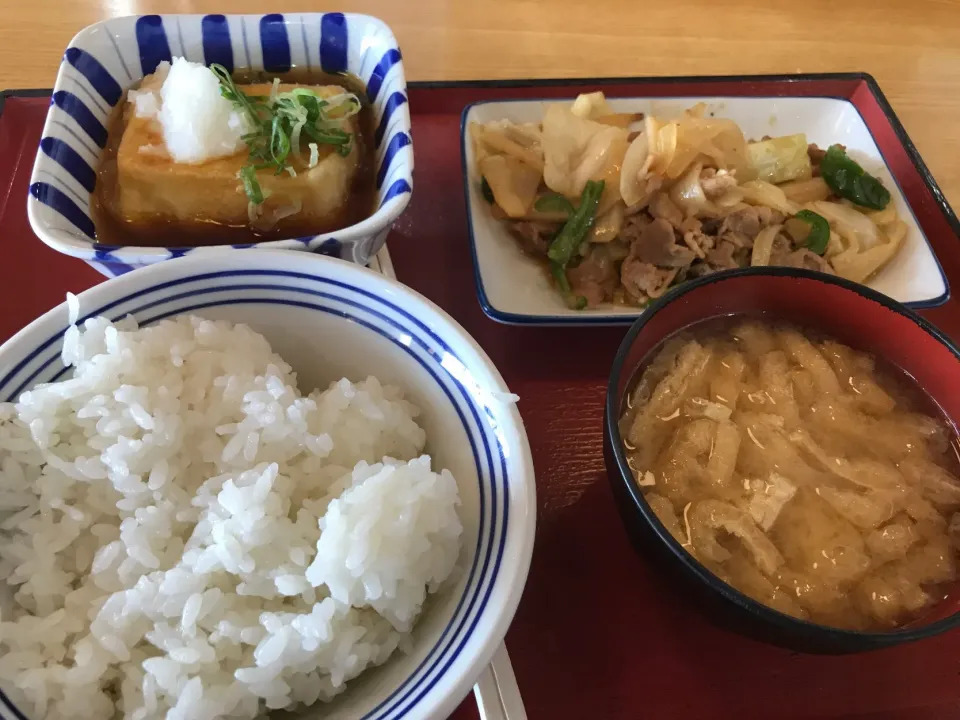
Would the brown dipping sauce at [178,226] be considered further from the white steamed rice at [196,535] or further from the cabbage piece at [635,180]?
the cabbage piece at [635,180]

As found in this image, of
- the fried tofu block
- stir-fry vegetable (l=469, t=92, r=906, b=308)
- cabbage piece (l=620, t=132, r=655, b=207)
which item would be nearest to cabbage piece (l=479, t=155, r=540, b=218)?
stir-fry vegetable (l=469, t=92, r=906, b=308)

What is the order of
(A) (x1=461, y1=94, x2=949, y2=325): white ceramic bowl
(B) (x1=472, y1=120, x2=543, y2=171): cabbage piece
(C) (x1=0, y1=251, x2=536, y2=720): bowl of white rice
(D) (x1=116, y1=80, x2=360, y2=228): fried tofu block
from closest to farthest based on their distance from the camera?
(C) (x1=0, y1=251, x2=536, y2=720): bowl of white rice, (D) (x1=116, y1=80, x2=360, y2=228): fried tofu block, (A) (x1=461, y1=94, x2=949, y2=325): white ceramic bowl, (B) (x1=472, y1=120, x2=543, y2=171): cabbage piece

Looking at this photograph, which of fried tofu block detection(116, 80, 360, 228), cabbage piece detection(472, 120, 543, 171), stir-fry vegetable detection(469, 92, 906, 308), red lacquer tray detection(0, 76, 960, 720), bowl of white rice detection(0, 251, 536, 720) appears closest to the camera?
bowl of white rice detection(0, 251, 536, 720)

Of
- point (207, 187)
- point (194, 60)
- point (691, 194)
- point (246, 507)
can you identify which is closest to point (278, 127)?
point (207, 187)

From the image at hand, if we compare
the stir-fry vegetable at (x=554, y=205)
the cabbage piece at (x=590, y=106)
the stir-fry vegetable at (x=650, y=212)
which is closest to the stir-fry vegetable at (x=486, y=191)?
the stir-fry vegetable at (x=650, y=212)

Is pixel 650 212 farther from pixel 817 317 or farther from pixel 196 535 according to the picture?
pixel 196 535

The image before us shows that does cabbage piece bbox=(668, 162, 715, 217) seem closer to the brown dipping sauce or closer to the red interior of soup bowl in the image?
the red interior of soup bowl

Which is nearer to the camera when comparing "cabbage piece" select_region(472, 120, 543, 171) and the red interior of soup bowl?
the red interior of soup bowl

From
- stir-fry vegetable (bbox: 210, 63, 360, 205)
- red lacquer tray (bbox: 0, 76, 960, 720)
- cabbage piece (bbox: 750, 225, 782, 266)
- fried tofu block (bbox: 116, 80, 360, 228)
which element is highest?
stir-fry vegetable (bbox: 210, 63, 360, 205)
